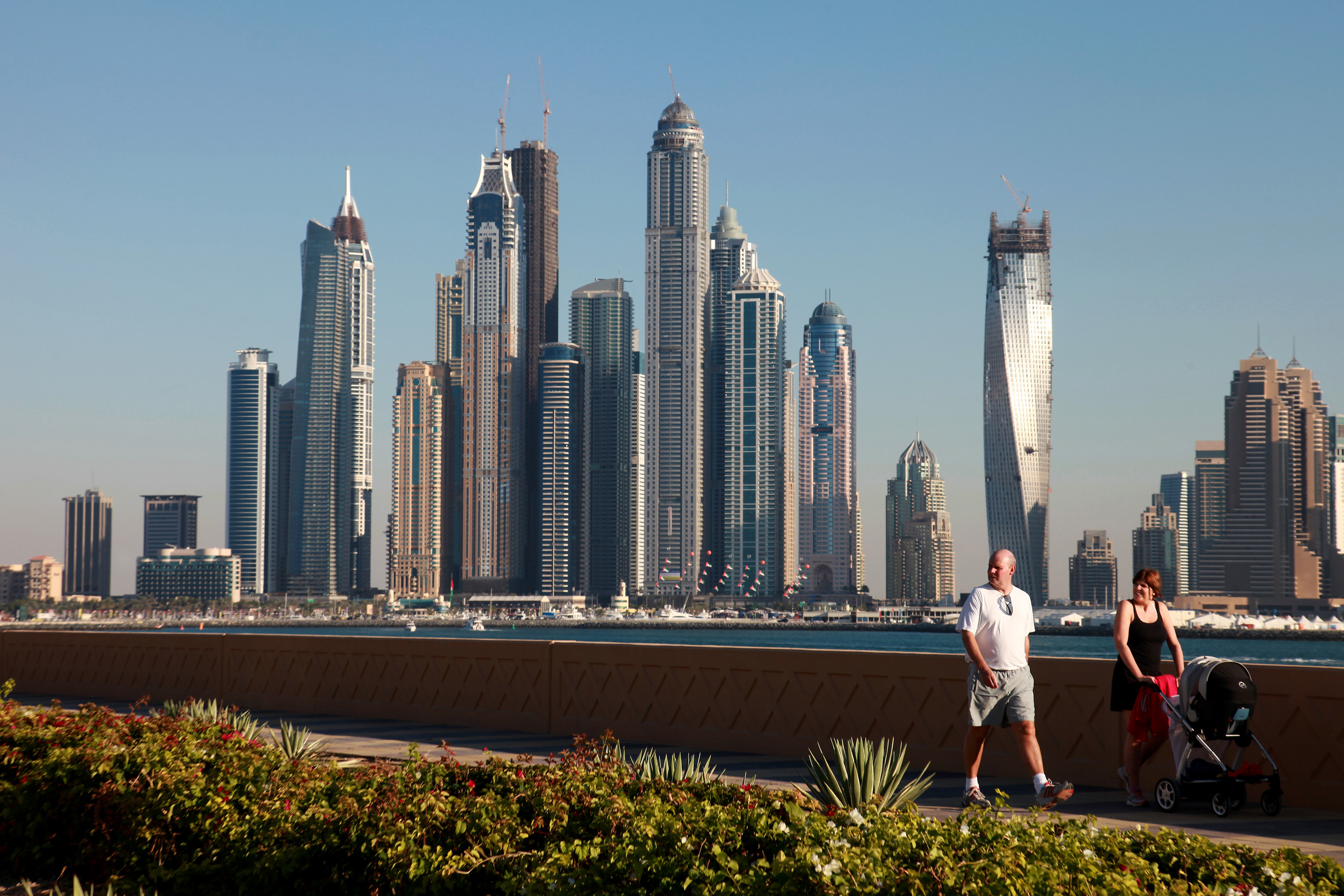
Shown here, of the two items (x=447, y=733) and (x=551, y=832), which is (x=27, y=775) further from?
(x=447, y=733)

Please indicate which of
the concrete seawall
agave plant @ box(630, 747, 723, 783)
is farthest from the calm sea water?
agave plant @ box(630, 747, 723, 783)

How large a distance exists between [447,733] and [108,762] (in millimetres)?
7570

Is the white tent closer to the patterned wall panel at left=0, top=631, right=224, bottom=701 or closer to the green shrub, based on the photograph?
the patterned wall panel at left=0, top=631, right=224, bottom=701

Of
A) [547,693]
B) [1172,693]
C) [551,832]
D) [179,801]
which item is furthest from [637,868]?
A: [547,693]

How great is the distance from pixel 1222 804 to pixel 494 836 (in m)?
6.10

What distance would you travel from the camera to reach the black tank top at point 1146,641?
9.88 metres

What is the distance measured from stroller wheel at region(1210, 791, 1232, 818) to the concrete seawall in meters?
0.95

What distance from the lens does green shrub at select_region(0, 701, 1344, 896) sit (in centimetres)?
465

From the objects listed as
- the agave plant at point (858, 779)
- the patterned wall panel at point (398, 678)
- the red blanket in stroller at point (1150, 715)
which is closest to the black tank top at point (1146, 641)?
the red blanket in stroller at point (1150, 715)

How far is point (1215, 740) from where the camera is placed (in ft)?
31.4

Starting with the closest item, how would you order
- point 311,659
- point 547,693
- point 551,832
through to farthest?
point 551,832 → point 547,693 → point 311,659

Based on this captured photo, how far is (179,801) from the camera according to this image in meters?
7.12

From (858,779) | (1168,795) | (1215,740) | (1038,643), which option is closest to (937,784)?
(1168,795)

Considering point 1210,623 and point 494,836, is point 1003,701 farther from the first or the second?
point 1210,623
